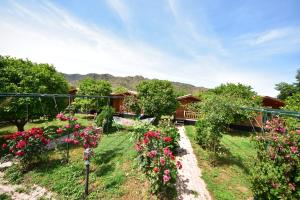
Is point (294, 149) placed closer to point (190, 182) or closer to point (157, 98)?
point (190, 182)

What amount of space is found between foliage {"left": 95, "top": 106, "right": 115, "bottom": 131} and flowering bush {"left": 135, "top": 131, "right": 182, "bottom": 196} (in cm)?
774

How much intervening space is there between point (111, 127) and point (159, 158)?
9765 mm

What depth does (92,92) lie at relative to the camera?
63.4 feet

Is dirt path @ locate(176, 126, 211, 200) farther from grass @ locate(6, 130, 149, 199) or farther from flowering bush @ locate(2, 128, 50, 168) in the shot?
flowering bush @ locate(2, 128, 50, 168)

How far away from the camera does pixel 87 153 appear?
5.61 metres

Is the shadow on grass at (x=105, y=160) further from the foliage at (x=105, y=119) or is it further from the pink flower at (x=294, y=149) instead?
the pink flower at (x=294, y=149)

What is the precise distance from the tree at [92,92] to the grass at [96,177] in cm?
1067

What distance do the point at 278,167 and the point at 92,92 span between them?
57.9ft

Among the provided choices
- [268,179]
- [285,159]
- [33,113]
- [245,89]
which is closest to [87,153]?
[268,179]

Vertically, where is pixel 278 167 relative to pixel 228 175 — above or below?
above

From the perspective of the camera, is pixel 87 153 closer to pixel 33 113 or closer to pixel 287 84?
pixel 33 113

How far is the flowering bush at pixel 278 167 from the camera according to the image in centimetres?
402

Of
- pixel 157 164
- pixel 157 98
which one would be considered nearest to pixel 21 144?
pixel 157 164

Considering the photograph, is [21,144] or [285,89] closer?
[21,144]
